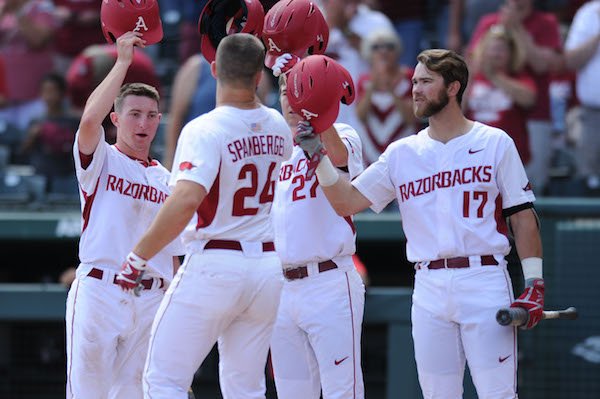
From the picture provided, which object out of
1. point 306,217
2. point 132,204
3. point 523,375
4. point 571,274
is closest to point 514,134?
point 571,274

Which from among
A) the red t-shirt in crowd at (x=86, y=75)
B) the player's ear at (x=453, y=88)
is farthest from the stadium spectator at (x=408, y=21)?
the player's ear at (x=453, y=88)

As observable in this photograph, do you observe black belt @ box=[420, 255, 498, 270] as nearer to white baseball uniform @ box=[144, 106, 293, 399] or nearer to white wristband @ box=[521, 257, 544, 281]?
white wristband @ box=[521, 257, 544, 281]

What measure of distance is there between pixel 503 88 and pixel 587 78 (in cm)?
84

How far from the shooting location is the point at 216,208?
5066mm

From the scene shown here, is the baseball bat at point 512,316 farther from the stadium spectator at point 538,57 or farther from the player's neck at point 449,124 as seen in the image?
the stadium spectator at point 538,57

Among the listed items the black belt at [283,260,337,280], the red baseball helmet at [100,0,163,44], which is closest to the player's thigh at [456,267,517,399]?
the black belt at [283,260,337,280]

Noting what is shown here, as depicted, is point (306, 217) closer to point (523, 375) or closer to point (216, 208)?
point (216, 208)

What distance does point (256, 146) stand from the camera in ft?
16.7

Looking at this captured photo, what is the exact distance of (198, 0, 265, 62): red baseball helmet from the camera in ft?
19.4

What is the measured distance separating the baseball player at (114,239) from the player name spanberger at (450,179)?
3.98ft

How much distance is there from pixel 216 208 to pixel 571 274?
348cm

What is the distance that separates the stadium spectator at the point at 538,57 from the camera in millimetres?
8320

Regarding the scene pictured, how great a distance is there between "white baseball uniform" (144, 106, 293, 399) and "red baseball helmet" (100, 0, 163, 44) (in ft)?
2.43

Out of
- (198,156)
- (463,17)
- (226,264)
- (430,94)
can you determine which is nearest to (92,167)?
(198,156)
